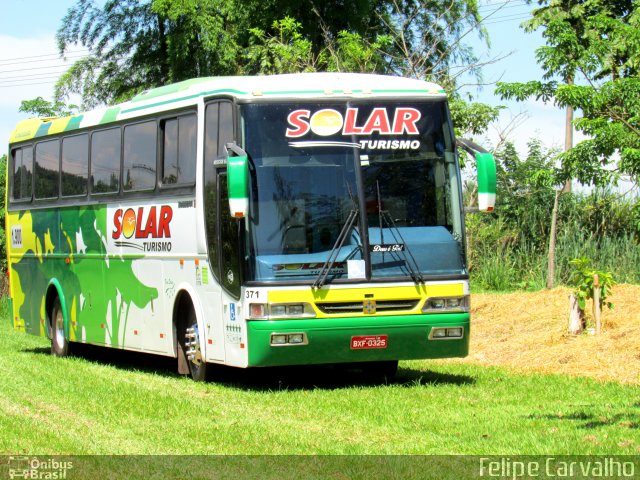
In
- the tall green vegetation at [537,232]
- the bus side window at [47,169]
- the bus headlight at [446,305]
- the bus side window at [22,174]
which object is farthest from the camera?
the tall green vegetation at [537,232]

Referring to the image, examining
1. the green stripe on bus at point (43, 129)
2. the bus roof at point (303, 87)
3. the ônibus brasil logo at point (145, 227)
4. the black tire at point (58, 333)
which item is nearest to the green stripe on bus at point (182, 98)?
the bus roof at point (303, 87)

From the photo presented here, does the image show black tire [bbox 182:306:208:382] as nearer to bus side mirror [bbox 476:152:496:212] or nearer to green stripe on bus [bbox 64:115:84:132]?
bus side mirror [bbox 476:152:496:212]

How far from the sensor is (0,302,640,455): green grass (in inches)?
368

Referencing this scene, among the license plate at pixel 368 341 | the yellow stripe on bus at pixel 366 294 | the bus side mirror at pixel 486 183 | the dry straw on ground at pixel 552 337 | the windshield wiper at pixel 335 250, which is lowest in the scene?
the dry straw on ground at pixel 552 337

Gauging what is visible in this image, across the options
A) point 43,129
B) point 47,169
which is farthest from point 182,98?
point 43,129

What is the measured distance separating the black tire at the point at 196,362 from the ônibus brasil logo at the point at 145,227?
892 millimetres

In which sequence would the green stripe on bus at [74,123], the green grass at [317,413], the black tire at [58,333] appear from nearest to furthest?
the green grass at [317,413] → the green stripe on bus at [74,123] → the black tire at [58,333]

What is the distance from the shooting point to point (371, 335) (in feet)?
43.0

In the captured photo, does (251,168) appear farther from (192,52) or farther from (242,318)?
(192,52)

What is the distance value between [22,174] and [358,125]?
9082 millimetres

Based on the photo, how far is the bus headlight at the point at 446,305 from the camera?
43.6 ft

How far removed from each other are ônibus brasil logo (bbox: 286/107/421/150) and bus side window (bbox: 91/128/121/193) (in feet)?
14.2

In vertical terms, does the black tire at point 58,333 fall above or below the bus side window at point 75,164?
below

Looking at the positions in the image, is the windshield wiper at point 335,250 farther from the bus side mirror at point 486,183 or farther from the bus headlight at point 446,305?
the bus side mirror at point 486,183
